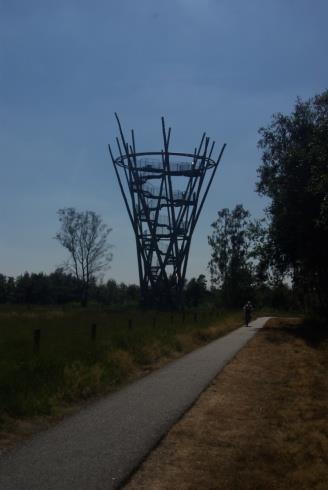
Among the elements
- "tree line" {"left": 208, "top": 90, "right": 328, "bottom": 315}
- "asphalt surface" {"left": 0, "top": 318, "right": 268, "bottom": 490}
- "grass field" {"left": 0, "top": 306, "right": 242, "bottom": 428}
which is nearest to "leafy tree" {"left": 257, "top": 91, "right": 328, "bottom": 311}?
"tree line" {"left": 208, "top": 90, "right": 328, "bottom": 315}

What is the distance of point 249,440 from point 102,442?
1.79 meters

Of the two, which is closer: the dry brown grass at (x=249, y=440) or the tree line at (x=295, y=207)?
the dry brown grass at (x=249, y=440)

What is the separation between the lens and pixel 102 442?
23.0 ft

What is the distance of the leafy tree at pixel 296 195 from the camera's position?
29312mm

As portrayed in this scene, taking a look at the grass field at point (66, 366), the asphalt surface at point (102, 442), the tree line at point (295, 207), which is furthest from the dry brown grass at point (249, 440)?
the tree line at point (295, 207)

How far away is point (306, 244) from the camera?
3014 cm

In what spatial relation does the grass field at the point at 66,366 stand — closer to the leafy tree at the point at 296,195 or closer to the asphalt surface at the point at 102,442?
the asphalt surface at the point at 102,442

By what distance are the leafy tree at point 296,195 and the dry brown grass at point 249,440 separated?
54.2 feet

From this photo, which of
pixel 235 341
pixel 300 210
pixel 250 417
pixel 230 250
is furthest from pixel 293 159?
pixel 230 250

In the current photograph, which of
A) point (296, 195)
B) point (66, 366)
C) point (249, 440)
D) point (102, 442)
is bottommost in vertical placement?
point (249, 440)

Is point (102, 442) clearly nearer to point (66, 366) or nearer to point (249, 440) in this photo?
point (249, 440)

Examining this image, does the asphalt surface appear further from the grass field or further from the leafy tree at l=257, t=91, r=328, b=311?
the leafy tree at l=257, t=91, r=328, b=311

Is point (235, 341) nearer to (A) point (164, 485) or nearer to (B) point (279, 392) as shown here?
(B) point (279, 392)

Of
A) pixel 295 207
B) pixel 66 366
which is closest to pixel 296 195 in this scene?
pixel 295 207
